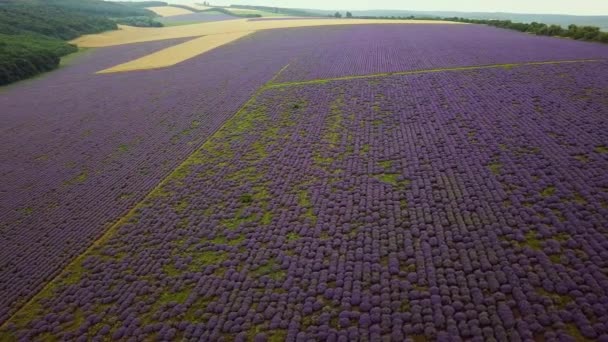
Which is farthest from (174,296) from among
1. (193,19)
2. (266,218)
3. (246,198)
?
(193,19)

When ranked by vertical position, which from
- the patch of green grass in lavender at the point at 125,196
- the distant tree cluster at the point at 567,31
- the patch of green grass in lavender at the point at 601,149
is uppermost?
the distant tree cluster at the point at 567,31

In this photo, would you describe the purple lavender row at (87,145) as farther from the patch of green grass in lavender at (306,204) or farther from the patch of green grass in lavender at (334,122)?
the patch of green grass in lavender at (334,122)

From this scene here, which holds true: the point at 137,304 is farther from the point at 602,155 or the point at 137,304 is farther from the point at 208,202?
the point at 602,155

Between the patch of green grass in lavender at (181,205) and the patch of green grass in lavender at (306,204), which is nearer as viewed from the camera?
the patch of green grass in lavender at (306,204)

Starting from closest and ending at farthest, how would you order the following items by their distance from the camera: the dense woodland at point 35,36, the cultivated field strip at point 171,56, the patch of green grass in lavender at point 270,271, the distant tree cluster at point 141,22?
the patch of green grass in lavender at point 270,271 → the dense woodland at point 35,36 → the cultivated field strip at point 171,56 → the distant tree cluster at point 141,22

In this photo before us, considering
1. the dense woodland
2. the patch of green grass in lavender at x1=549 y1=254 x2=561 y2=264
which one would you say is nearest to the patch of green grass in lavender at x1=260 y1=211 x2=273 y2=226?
the patch of green grass in lavender at x1=549 y1=254 x2=561 y2=264

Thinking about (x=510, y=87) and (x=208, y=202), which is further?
(x=510, y=87)

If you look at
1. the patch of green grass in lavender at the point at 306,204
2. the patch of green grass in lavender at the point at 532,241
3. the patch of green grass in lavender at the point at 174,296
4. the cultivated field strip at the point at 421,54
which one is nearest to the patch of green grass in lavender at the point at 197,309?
the patch of green grass in lavender at the point at 174,296

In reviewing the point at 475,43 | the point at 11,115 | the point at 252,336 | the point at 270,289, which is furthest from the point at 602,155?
the point at 11,115
